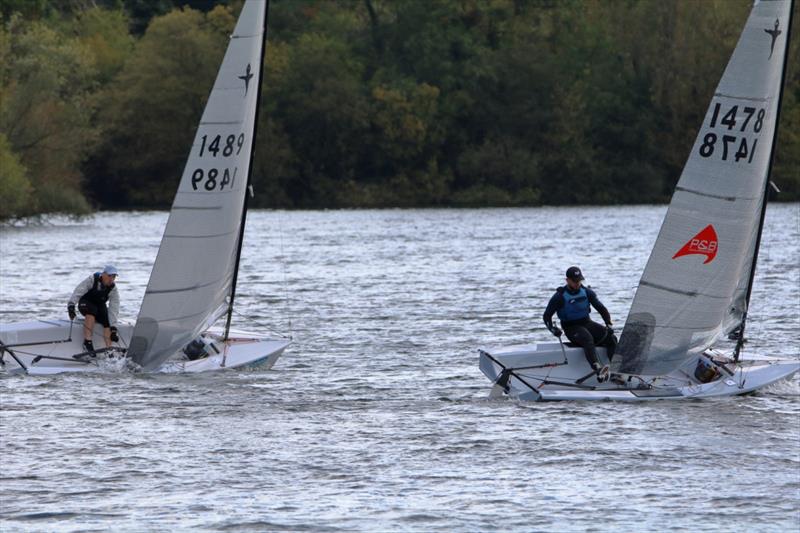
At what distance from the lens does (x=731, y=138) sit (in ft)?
63.4

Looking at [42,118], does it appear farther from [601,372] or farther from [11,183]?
[601,372]

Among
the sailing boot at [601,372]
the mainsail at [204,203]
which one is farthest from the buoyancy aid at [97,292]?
the sailing boot at [601,372]

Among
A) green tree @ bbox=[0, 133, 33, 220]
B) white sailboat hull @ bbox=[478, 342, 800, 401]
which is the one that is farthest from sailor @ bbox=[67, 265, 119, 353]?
green tree @ bbox=[0, 133, 33, 220]

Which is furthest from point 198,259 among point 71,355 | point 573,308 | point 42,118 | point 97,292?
point 42,118

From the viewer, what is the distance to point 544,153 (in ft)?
303

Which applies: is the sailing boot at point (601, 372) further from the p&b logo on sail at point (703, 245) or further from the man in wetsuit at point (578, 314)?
the p&b logo on sail at point (703, 245)

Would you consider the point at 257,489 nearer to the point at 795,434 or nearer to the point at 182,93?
the point at 795,434

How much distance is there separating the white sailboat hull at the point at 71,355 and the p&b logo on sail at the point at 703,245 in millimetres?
6536

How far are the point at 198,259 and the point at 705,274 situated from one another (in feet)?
23.6

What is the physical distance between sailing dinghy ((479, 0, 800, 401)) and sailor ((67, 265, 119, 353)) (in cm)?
558

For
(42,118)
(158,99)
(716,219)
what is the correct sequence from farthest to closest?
1. (158,99)
2. (42,118)
3. (716,219)

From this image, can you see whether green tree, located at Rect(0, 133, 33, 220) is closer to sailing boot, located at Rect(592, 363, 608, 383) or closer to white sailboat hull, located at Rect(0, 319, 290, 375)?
white sailboat hull, located at Rect(0, 319, 290, 375)

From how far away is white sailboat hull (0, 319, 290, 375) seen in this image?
71.9ft

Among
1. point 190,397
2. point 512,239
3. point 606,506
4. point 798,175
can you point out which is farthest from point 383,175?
point 606,506
